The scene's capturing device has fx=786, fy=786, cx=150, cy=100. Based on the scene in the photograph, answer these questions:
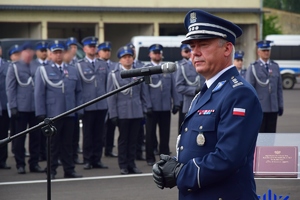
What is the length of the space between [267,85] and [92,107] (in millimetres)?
2990

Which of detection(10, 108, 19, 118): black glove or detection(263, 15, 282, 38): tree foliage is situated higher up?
detection(263, 15, 282, 38): tree foliage

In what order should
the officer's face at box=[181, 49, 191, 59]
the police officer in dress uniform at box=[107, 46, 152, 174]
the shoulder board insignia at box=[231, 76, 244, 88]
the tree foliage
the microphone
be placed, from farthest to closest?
1. the tree foliage
2. the officer's face at box=[181, 49, 191, 59]
3. the police officer in dress uniform at box=[107, 46, 152, 174]
4. the microphone
5. the shoulder board insignia at box=[231, 76, 244, 88]

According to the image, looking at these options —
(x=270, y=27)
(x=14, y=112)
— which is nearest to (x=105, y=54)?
(x=14, y=112)

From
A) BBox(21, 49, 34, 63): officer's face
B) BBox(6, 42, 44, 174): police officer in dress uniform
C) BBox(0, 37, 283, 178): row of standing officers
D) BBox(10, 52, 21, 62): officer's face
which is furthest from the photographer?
BBox(10, 52, 21, 62): officer's face

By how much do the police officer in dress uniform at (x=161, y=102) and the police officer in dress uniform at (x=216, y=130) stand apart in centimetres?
893

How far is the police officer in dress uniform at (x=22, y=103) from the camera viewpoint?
12.2 metres

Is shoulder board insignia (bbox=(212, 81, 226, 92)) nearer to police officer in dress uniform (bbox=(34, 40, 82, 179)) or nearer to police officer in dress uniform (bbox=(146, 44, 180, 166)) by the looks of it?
police officer in dress uniform (bbox=(34, 40, 82, 179))

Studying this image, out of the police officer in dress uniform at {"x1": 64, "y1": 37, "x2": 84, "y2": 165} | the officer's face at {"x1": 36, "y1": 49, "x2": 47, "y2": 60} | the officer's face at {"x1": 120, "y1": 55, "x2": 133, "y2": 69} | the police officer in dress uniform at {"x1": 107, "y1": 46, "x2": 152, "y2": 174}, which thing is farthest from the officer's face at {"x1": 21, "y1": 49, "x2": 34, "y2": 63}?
the officer's face at {"x1": 120, "y1": 55, "x2": 133, "y2": 69}

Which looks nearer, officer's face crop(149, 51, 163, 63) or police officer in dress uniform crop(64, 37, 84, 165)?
police officer in dress uniform crop(64, 37, 84, 165)

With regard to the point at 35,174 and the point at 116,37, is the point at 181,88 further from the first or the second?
the point at 116,37

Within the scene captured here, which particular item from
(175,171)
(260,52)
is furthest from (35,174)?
(175,171)

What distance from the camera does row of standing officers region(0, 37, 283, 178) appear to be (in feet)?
38.1

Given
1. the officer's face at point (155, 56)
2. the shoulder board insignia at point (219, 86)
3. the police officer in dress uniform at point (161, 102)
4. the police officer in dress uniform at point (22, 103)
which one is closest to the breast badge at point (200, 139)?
the shoulder board insignia at point (219, 86)

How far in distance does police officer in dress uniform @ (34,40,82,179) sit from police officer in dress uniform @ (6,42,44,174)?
74 centimetres
